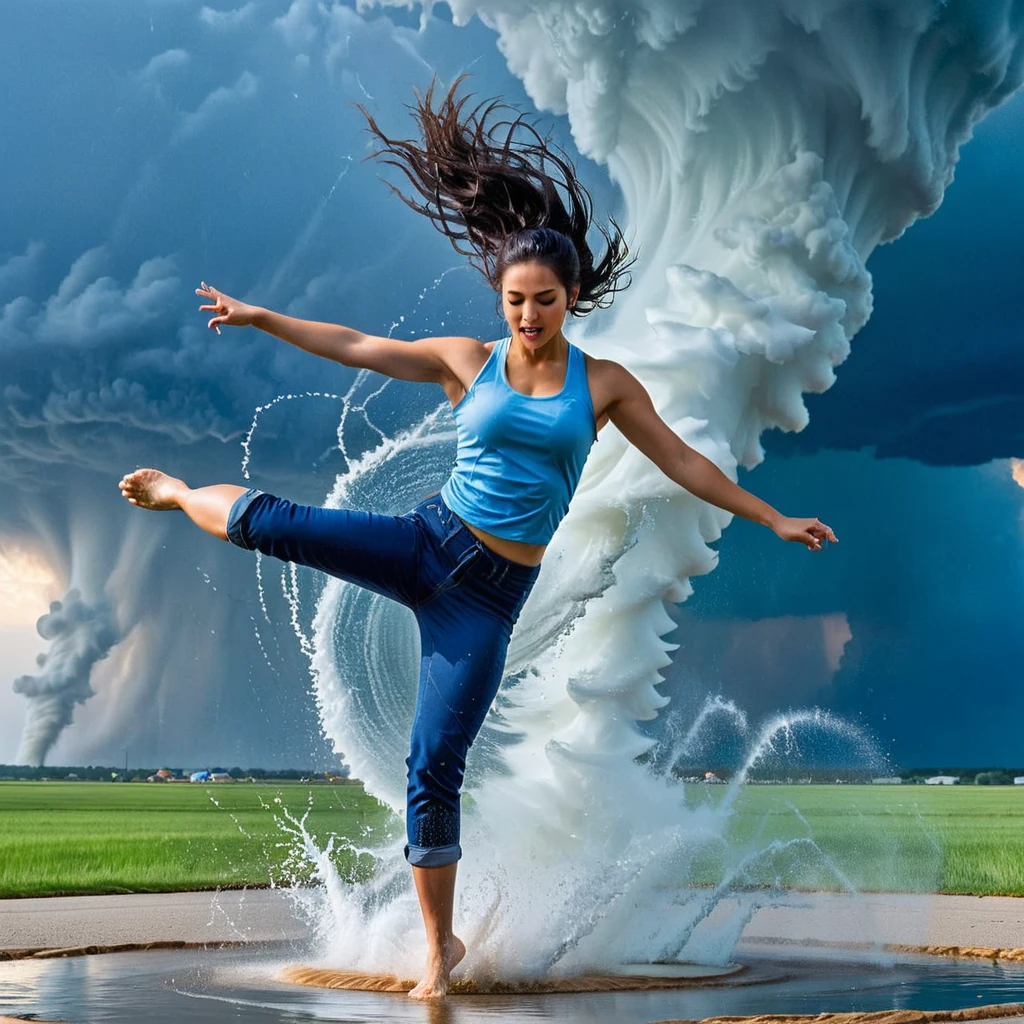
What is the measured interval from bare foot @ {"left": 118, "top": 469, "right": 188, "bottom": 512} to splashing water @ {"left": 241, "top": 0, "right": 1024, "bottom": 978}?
5.33 ft

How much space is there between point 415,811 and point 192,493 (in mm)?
1273

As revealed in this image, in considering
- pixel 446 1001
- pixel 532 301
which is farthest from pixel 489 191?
pixel 446 1001

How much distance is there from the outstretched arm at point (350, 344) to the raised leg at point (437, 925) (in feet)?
5.44

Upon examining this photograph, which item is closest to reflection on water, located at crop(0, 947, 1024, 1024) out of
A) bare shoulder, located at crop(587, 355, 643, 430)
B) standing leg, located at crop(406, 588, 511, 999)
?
standing leg, located at crop(406, 588, 511, 999)

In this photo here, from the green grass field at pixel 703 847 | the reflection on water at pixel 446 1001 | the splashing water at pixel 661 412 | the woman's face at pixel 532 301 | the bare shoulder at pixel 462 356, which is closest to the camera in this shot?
the reflection on water at pixel 446 1001

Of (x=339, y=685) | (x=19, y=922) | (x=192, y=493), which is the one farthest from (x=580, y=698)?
(x=19, y=922)

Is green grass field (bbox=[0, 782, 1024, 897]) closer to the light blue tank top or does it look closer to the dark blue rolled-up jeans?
the dark blue rolled-up jeans

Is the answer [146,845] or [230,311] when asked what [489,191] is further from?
[146,845]

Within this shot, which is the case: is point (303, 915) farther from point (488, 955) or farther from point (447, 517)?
point (447, 517)

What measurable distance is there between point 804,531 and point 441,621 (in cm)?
121

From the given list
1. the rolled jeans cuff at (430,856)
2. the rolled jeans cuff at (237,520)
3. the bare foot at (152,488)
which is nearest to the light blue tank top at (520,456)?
the rolled jeans cuff at (237,520)

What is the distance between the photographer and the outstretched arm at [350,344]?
4.30m

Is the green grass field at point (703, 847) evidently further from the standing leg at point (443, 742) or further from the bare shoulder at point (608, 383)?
the bare shoulder at point (608, 383)

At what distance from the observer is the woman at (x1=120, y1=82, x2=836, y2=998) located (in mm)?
4160
